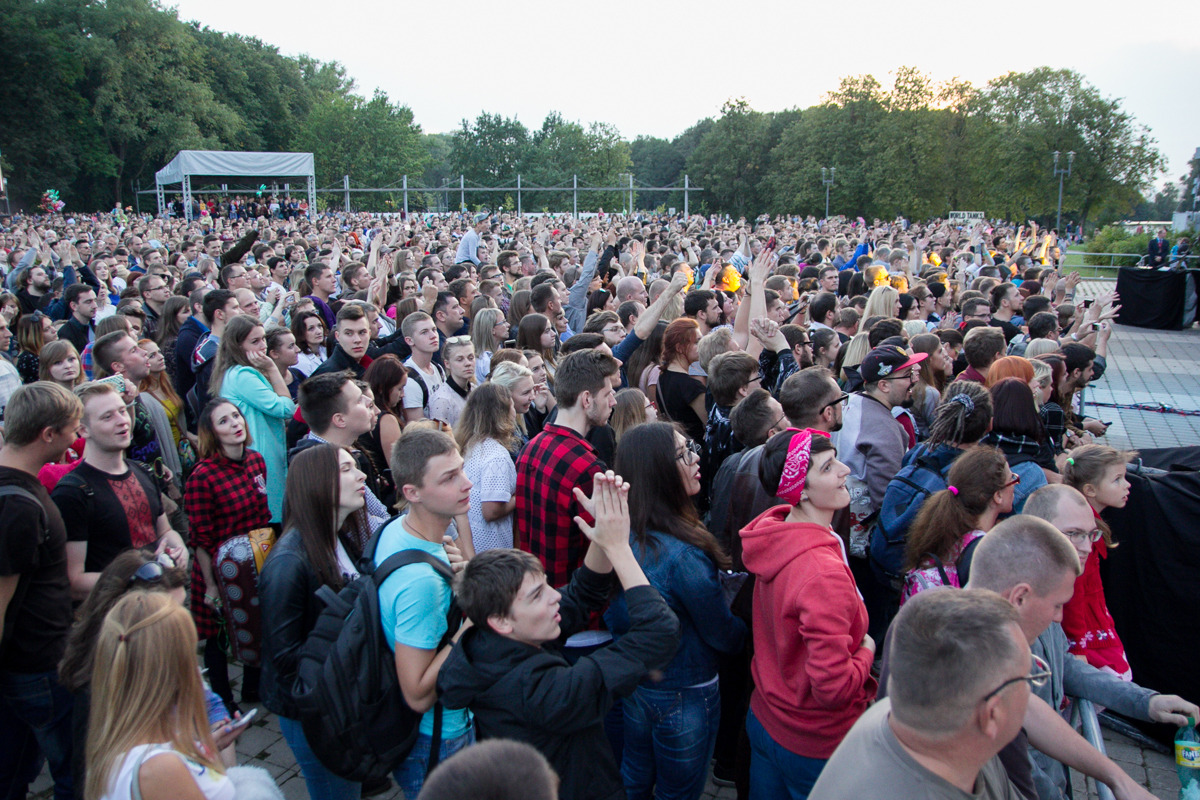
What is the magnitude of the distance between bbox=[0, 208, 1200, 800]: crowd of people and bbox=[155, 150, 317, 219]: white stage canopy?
29209 mm

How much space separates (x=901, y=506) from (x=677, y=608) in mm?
1311

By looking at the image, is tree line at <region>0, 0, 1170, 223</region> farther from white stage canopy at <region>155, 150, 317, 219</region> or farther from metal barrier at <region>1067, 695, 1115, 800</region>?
metal barrier at <region>1067, 695, 1115, 800</region>

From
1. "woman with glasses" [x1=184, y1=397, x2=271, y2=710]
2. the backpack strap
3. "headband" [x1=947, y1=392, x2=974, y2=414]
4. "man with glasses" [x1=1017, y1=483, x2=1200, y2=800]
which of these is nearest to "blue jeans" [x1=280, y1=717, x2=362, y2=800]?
"woman with glasses" [x1=184, y1=397, x2=271, y2=710]

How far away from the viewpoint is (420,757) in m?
2.51

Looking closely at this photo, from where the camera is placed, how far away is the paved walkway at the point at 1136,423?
3.68 metres

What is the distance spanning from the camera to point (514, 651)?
2.17 m

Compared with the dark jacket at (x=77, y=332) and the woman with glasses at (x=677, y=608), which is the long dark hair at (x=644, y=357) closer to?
the woman with glasses at (x=677, y=608)

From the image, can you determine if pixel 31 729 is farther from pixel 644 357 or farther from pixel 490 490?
pixel 644 357

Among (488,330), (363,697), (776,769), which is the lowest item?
(776,769)

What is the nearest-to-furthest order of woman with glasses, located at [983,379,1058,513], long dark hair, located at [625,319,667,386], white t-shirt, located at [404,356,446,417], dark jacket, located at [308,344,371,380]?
1. woman with glasses, located at [983,379,1058,513]
2. white t-shirt, located at [404,356,446,417]
3. dark jacket, located at [308,344,371,380]
4. long dark hair, located at [625,319,667,386]

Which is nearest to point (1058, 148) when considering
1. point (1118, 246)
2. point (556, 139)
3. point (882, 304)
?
point (1118, 246)

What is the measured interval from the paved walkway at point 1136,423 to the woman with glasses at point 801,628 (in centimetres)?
117

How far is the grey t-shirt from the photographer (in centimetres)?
160

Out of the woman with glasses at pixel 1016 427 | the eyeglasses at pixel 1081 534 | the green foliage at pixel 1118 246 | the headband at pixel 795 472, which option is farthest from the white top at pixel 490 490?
the green foliage at pixel 1118 246
